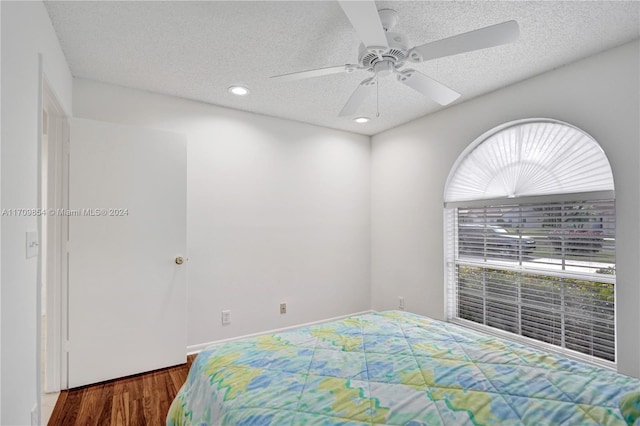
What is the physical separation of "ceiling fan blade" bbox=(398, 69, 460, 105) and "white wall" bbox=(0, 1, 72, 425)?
1821mm

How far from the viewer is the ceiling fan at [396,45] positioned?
4.55ft

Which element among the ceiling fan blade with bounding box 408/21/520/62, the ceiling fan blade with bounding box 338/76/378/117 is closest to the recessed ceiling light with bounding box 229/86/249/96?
the ceiling fan blade with bounding box 338/76/378/117

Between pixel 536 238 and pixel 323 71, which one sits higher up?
pixel 323 71

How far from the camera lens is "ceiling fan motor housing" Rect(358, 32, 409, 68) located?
5.59 feet

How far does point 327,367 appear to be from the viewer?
1.45 metres

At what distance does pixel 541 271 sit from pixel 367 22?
91.4 inches

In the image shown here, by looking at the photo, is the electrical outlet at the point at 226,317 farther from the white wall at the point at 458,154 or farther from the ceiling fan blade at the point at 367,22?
the ceiling fan blade at the point at 367,22

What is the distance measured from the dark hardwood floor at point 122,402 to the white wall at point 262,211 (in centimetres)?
53

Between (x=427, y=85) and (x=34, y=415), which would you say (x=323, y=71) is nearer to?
(x=427, y=85)

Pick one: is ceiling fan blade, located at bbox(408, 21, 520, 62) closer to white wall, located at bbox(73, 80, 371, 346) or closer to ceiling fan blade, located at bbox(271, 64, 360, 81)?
ceiling fan blade, located at bbox(271, 64, 360, 81)

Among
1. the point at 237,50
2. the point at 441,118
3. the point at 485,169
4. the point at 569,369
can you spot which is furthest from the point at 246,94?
the point at 569,369

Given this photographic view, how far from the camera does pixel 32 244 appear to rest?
→ 1.53m

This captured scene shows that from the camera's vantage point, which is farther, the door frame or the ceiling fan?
the door frame

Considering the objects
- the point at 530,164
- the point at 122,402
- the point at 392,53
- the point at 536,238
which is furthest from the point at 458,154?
the point at 122,402
